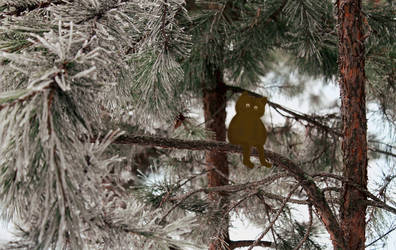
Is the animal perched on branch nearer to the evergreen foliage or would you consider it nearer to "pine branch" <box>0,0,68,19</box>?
the evergreen foliage

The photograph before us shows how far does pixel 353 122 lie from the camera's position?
0.82m

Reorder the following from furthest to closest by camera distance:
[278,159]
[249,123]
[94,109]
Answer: [278,159]
[249,123]
[94,109]

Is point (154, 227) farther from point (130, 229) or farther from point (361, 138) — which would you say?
point (361, 138)

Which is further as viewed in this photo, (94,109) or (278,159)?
(278,159)

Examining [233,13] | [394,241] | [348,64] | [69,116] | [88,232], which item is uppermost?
[233,13]

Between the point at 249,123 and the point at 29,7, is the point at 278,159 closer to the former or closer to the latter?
the point at 249,123

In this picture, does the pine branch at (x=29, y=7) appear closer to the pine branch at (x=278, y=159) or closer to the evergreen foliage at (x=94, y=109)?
the evergreen foliage at (x=94, y=109)

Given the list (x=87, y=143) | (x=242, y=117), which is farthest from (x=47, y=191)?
(x=242, y=117)

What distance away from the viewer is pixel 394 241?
1.12m

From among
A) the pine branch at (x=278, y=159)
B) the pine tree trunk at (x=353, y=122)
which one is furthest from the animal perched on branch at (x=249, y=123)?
the pine tree trunk at (x=353, y=122)

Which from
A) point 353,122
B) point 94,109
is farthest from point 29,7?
point 353,122

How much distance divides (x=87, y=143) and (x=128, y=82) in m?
0.28

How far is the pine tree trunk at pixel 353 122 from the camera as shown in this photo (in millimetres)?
815

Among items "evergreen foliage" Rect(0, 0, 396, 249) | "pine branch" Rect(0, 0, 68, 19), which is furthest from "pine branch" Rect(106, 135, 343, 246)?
"pine branch" Rect(0, 0, 68, 19)
